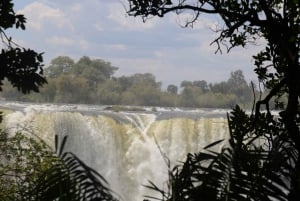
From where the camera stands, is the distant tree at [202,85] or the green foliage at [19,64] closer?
the green foliage at [19,64]

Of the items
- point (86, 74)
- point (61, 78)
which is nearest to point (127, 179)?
point (61, 78)

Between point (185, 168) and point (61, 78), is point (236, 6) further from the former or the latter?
point (61, 78)

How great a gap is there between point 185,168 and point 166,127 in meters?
18.0

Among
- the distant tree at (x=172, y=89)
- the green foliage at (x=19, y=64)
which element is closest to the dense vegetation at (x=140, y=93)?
the distant tree at (x=172, y=89)

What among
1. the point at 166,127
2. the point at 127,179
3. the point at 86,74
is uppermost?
the point at 86,74

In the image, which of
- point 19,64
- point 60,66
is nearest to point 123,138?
point 19,64

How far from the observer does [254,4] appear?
285 cm

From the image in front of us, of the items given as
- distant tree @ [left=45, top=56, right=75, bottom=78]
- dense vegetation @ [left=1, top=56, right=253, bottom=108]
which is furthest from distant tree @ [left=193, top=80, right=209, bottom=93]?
distant tree @ [left=45, top=56, right=75, bottom=78]

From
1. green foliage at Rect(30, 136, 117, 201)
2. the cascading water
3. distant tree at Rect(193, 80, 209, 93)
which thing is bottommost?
the cascading water

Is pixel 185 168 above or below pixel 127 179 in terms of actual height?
above

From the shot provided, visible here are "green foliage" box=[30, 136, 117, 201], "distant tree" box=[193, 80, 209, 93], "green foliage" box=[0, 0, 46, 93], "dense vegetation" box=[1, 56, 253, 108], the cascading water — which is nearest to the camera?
"green foliage" box=[30, 136, 117, 201]

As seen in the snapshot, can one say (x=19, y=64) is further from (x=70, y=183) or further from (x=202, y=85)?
(x=202, y=85)

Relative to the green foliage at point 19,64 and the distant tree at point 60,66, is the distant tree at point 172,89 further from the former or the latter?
the green foliage at point 19,64

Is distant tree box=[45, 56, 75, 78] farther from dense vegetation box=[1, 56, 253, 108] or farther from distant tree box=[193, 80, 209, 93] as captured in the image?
distant tree box=[193, 80, 209, 93]
